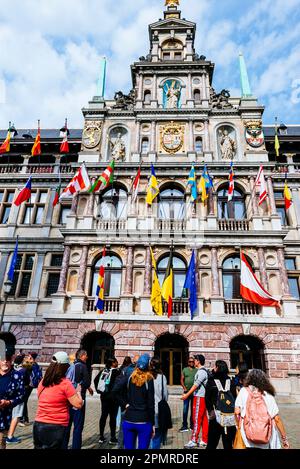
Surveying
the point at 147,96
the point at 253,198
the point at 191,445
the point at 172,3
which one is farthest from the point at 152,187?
the point at 172,3

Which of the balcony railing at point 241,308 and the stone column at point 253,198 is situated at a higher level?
the stone column at point 253,198

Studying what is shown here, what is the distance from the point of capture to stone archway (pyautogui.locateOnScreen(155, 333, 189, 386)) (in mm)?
16656

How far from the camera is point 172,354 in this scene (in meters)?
17.2

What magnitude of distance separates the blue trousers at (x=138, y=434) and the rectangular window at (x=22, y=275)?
1707cm

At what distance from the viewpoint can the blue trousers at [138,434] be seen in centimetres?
442

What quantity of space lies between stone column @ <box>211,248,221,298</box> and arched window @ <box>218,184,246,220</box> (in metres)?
2.70

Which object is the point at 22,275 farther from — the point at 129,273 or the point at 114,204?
the point at 114,204

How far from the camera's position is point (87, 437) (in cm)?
762

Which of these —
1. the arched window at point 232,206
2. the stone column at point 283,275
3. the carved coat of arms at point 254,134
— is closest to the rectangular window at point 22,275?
the arched window at point 232,206

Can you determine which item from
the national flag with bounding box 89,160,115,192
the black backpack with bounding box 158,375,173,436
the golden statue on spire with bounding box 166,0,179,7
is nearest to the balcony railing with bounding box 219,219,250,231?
the national flag with bounding box 89,160,115,192

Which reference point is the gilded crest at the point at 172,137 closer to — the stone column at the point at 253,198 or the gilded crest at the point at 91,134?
the gilded crest at the point at 91,134

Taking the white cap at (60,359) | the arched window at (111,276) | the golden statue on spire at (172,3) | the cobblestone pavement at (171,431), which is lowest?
the cobblestone pavement at (171,431)

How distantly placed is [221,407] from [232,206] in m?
16.2
